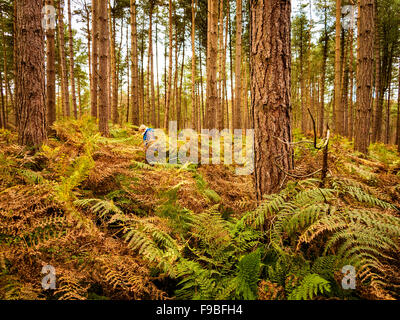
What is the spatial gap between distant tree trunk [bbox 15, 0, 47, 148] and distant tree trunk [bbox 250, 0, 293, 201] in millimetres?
3882

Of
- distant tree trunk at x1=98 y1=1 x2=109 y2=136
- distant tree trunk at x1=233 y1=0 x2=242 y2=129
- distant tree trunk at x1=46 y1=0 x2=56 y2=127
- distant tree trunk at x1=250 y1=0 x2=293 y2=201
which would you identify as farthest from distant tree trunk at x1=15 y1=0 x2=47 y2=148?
distant tree trunk at x1=233 y1=0 x2=242 y2=129

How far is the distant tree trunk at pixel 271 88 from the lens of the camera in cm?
219

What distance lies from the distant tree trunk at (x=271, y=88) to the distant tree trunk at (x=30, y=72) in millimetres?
3882

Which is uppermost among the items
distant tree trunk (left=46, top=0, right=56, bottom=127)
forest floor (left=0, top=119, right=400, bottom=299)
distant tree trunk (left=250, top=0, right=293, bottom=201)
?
distant tree trunk (left=46, top=0, right=56, bottom=127)

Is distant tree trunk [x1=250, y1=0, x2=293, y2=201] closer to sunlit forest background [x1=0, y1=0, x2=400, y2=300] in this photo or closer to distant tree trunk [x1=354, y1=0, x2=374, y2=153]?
sunlit forest background [x1=0, y1=0, x2=400, y2=300]

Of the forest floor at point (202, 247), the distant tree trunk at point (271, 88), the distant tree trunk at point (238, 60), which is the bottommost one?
the forest floor at point (202, 247)

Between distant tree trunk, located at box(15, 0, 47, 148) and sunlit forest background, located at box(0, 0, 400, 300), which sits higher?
distant tree trunk, located at box(15, 0, 47, 148)

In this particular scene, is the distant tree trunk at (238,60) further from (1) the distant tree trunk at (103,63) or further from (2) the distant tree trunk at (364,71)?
(1) the distant tree trunk at (103,63)

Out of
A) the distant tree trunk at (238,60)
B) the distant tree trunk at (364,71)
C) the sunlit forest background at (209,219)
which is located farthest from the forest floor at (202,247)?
the distant tree trunk at (238,60)

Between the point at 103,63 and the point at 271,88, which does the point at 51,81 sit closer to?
the point at 103,63

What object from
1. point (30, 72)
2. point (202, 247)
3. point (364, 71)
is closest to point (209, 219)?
point (202, 247)

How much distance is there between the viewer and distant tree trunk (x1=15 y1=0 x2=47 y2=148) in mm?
3666

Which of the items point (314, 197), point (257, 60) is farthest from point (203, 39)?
point (314, 197)

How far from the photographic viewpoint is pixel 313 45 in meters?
18.9
